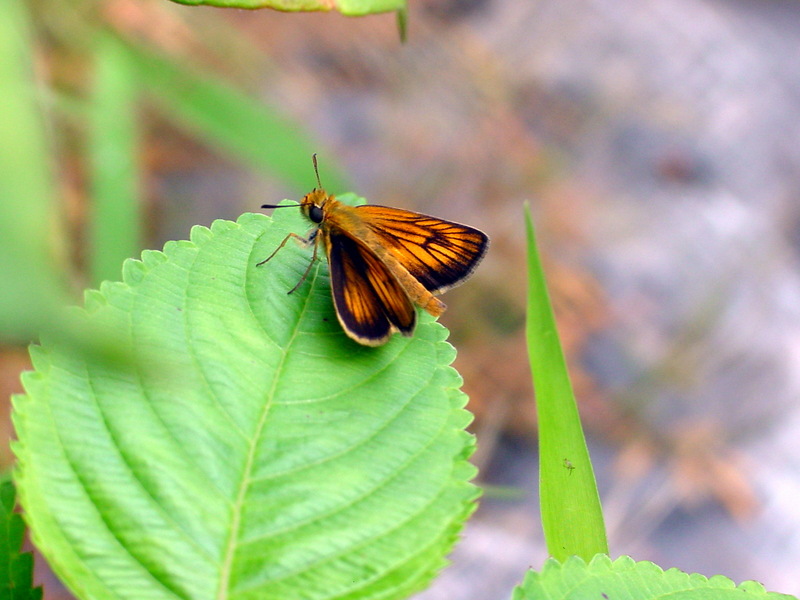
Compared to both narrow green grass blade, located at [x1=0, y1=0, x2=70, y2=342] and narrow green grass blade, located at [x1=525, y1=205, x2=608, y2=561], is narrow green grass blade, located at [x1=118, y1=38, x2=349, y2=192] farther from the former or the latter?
narrow green grass blade, located at [x1=0, y1=0, x2=70, y2=342]

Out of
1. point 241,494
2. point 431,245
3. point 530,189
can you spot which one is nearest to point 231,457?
point 241,494

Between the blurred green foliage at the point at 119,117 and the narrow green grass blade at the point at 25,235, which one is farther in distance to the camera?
the blurred green foliage at the point at 119,117

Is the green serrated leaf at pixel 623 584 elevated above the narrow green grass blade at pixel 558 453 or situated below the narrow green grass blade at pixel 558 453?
below

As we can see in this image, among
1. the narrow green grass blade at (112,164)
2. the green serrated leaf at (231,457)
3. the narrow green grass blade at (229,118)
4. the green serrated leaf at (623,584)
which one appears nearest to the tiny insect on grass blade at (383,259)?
the green serrated leaf at (231,457)

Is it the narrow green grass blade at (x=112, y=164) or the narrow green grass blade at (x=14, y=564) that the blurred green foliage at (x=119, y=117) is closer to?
the narrow green grass blade at (x=112, y=164)

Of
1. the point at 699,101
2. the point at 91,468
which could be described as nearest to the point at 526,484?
the point at 91,468

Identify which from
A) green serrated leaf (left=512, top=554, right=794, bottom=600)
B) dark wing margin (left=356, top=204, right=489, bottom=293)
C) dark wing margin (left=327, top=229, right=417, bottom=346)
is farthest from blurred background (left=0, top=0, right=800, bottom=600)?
green serrated leaf (left=512, top=554, right=794, bottom=600)
